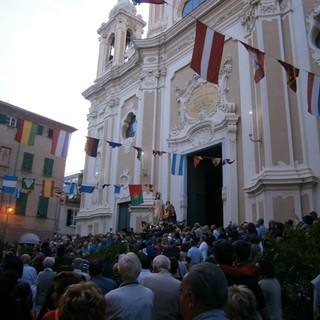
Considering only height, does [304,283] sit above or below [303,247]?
below

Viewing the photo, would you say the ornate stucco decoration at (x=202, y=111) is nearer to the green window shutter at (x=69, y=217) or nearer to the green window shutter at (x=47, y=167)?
the green window shutter at (x=47, y=167)

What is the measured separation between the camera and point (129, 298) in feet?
9.66

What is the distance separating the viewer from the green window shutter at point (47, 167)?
31.1 meters

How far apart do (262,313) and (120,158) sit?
19266 mm

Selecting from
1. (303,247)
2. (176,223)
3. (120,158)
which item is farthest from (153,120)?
(303,247)

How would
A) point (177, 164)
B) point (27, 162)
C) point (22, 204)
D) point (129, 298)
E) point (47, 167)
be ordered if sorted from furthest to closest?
point (47, 167) → point (27, 162) → point (22, 204) → point (177, 164) → point (129, 298)

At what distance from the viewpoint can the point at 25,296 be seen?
→ 11.1ft

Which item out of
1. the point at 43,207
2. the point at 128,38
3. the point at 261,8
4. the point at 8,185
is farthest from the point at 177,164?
the point at 43,207

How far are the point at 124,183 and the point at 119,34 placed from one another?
38.9 feet

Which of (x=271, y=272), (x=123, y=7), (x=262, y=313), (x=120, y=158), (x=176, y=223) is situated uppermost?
(x=123, y=7)

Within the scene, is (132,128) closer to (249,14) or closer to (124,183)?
(124,183)

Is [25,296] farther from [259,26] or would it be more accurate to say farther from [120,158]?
[120,158]

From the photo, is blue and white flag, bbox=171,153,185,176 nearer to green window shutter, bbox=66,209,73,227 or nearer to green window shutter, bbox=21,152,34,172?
green window shutter, bbox=21,152,34,172

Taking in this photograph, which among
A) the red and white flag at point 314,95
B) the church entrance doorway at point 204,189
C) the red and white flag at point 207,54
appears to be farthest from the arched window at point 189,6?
the red and white flag at point 314,95
